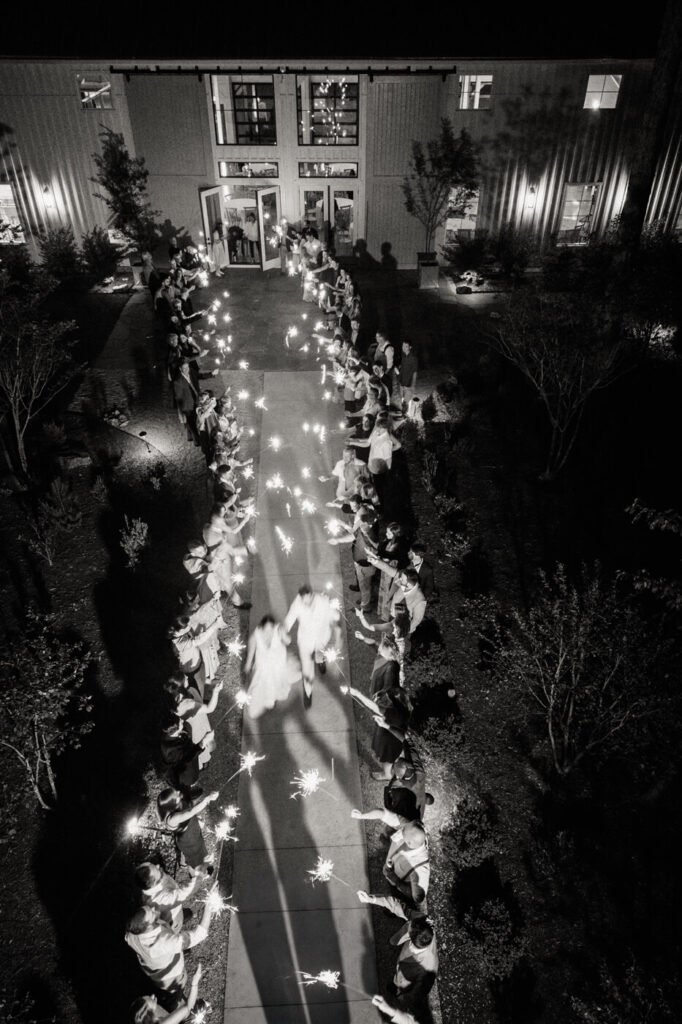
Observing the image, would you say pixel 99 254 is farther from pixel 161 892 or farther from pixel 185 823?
pixel 161 892

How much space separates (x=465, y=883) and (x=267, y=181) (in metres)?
22.4

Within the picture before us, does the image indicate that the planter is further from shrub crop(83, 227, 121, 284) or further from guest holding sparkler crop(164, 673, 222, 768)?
guest holding sparkler crop(164, 673, 222, 768)

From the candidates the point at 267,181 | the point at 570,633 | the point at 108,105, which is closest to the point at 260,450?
the point at 570,633

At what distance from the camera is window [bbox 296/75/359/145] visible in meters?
20.8

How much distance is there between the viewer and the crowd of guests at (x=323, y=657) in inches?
206

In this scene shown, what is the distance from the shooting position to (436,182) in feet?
70.1

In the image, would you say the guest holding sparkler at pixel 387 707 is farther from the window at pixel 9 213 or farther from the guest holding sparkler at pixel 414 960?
the window at pixel 9 213

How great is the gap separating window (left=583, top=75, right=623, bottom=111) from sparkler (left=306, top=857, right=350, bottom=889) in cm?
2312

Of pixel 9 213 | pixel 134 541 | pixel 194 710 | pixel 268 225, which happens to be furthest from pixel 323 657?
pixel 9 213

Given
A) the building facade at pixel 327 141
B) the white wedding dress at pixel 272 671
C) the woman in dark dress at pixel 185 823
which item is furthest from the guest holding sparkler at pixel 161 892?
the building facade at pixel 327 141

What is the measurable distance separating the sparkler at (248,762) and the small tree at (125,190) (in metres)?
19.8
